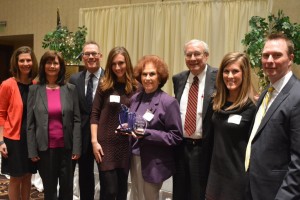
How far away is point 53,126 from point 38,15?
5.00m

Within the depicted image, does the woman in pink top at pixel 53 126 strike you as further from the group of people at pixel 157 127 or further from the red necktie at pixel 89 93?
the red necktie at pixel 89 93

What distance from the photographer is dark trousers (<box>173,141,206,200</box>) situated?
2438 millimetres

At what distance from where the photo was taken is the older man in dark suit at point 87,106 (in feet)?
9.70

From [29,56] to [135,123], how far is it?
4.15ft

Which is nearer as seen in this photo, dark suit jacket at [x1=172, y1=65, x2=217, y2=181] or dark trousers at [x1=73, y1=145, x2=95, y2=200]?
dark suit jacket at [x1=172, y1=65, x2=217, y2=181]

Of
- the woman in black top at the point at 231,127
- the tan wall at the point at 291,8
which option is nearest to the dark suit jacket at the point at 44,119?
the woman in black top at the point at 231,127

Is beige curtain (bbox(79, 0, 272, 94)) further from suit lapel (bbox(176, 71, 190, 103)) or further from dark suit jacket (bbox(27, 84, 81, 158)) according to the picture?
dark suit jacket (bbox(27, 84, 81, 158))

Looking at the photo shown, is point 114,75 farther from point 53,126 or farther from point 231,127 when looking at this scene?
point 231,127

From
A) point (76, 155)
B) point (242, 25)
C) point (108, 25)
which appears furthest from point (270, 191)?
point (108, 25)

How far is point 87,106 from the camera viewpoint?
9.74 ft

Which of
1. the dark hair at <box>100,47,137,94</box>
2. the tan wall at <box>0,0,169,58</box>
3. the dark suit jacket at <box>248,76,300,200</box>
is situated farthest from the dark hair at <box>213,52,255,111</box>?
the tan wall at <box>0,0,169,58</box>

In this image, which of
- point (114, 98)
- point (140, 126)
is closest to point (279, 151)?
point (140, 126)

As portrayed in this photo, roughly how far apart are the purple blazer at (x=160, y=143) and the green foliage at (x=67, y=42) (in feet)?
12.0

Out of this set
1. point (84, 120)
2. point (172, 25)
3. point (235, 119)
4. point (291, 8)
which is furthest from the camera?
point (172, 25)
